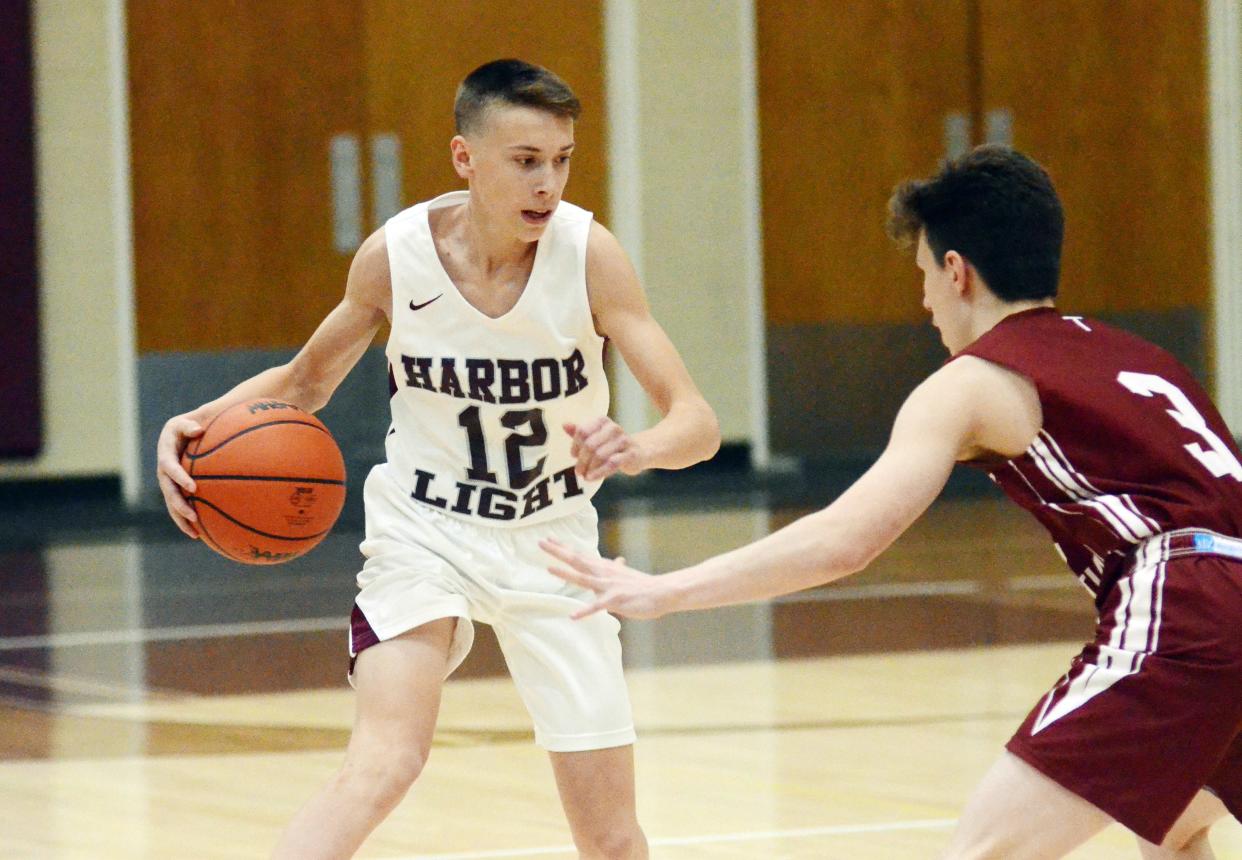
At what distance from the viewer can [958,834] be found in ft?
9.09

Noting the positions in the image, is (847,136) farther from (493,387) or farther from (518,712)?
(493,387)

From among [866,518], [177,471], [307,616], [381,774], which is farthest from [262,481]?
[307,616]

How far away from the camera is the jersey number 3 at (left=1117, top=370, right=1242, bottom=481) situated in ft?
9.48

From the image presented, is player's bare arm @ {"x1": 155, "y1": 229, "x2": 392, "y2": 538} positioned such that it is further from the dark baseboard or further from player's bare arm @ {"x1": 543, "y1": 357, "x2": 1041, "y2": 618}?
the dark baseboard

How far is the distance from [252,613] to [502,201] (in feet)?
16.1

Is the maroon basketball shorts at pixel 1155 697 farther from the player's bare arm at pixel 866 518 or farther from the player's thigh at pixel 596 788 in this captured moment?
the player's thigh at pixel 596 788

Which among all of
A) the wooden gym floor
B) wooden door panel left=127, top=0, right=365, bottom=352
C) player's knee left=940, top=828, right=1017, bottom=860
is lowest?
the wooden gym floor

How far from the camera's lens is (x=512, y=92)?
12.3 feet

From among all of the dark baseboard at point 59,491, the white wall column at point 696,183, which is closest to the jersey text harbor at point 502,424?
the dark baseboard at point 59,491

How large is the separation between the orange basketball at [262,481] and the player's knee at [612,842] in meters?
0.79

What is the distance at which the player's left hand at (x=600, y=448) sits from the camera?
10.6ft

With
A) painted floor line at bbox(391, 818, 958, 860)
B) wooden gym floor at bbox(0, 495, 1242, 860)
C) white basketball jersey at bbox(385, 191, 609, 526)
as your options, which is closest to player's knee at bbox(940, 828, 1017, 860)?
white basketball jersey at bbox(385, 191, 609, 526)

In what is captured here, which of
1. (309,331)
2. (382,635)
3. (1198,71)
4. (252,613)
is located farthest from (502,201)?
(1198,71)

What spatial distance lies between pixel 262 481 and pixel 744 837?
1590 mm
